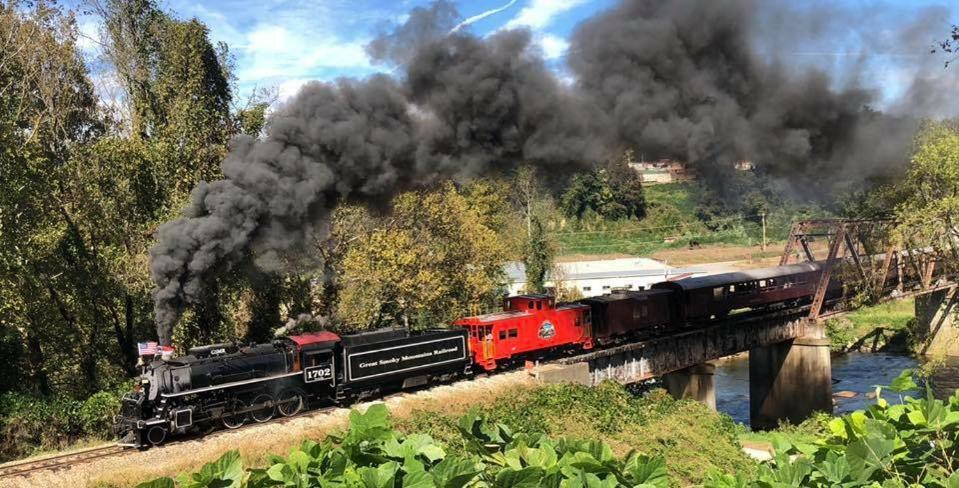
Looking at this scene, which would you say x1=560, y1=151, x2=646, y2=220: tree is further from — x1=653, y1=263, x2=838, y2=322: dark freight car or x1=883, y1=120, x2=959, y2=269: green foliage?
x1=883, y1=120, x2=959, y2=269: green foliage

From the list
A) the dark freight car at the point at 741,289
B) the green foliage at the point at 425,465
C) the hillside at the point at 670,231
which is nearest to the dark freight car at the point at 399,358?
the dark freight car at the point at 741,289

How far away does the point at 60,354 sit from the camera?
85.6 feet

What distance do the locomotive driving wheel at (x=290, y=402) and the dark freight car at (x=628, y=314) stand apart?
1219 cm

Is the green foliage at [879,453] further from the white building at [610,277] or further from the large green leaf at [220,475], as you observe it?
the white building at [610,277]

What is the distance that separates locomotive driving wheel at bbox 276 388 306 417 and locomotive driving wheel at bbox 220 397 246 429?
1017mm

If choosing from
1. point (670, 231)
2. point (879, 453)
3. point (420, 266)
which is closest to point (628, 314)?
point (420, 266)

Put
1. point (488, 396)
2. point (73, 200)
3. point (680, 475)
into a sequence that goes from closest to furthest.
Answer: point (680, 475) → point (488, 396) → point (73, 200)

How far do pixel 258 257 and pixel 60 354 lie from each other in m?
12.3

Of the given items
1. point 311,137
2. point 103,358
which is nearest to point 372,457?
point 311,137

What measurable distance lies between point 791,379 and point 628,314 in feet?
43.0

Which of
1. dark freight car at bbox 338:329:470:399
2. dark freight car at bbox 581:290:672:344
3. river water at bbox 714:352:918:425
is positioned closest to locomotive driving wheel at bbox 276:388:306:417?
dark freight car at bbox 338:329:470:399

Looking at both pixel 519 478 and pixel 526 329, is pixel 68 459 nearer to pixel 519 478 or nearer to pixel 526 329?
pixel 526 329

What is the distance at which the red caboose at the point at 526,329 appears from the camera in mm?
23859

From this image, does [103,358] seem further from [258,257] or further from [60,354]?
[258,257]
